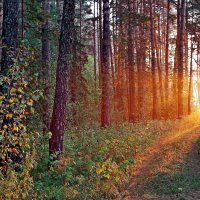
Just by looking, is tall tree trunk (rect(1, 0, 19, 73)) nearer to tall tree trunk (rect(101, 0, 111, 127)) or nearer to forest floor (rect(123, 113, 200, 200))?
forest floor (rect(123, 113, 200, 200))

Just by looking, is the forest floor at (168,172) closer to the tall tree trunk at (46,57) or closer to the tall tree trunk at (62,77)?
the tall tree trunk at (62,77)

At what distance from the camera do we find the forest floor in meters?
7.75

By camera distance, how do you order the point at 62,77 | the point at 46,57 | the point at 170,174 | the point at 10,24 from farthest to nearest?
the point at 46,57 → the point at 62,77 → the point at 170,174 → the point at 10,24

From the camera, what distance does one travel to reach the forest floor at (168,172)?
7750 millimetres

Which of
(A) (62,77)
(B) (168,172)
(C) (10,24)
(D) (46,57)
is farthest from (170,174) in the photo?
(D) (46,57)

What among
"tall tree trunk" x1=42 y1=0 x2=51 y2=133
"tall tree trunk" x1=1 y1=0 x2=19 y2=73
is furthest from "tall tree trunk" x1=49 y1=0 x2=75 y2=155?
"tall tree trunk" x1=42 y1=0 x2=51 y2=133

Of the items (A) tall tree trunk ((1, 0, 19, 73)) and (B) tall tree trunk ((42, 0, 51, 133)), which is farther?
(B) tall tree trunk ((42, 0, 51, 133))

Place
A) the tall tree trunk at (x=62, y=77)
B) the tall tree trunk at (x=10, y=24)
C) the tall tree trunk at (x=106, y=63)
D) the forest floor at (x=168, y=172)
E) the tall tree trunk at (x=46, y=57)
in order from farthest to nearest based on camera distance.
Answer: the tall tree trunk at (x=106, y=63)
the tall tree trunk at (x=46, y=57)
the tall tree trunk at (x=62, y=77)
the tall tree trunk at (x=10, y=24)
the forest floor at (x=168, y=172)

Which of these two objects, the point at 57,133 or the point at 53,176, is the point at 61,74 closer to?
the point at 57,133

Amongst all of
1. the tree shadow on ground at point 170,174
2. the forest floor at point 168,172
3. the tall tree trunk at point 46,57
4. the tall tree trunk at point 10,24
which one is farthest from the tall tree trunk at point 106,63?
the tall tree trunk at point 10,24

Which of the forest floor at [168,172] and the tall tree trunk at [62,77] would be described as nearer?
the forest floor at [168,172]

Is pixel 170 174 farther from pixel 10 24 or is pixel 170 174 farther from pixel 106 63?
pixel 106 63

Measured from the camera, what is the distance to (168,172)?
29.7 feet

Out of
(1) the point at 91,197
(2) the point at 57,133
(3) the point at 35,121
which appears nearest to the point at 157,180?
(1) the point at 91,197
